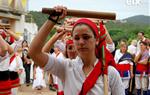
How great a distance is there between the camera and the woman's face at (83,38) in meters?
2.87

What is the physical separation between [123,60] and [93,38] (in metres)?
7.60

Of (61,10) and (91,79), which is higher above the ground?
(61,10)

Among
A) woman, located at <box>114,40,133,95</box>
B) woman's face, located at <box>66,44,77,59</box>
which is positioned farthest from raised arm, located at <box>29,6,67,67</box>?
woman, located at <box>114,40,133,95</box>

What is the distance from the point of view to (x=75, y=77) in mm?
2898

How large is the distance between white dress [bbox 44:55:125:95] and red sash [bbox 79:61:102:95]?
0.03m

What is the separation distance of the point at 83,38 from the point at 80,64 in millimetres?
196

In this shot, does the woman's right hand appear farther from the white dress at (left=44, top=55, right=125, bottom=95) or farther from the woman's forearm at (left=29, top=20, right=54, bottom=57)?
the white dress at (left=44, top=55, right=125, bottom=95)

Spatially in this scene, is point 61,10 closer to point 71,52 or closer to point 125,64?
point 71,52

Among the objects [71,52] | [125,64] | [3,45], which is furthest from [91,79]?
[125,64]

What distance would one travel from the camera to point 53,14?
9.35 feet

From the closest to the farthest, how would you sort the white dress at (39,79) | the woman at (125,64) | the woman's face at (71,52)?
the woman's face at (71,52), the woman at (125,64), the white dress at (39,79)

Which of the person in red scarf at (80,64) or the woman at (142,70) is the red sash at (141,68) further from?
the person in red scarf at (80,64)

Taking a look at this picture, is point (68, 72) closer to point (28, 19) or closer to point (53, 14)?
point (53, 14)

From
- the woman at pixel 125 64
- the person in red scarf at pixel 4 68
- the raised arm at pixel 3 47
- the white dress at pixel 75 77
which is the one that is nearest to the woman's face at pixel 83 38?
the white dress at pixel 75 77
